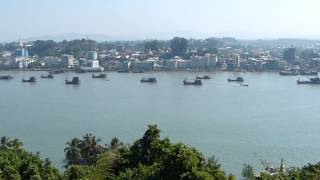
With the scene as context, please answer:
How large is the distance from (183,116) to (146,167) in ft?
24.6

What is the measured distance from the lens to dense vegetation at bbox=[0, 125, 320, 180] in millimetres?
1910

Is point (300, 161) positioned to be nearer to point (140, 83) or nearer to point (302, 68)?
point (140, 83)

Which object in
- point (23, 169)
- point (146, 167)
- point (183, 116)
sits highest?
point (146, 167)

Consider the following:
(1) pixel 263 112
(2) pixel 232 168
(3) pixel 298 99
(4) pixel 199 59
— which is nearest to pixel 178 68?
(4) pixel 199 59

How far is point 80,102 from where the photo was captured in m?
11.9

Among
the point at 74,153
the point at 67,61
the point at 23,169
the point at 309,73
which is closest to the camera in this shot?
the point at 23,169

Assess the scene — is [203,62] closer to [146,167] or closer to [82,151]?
[82,151]

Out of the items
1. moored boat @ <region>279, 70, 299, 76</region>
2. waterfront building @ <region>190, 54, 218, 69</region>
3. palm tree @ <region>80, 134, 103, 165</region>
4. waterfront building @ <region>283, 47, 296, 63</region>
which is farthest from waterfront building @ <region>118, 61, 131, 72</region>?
palm tree @ <region>80, 134, 103, 165</region>

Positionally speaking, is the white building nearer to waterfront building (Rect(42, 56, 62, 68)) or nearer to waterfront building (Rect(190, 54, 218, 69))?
waterfront building (Rect(42, 56, 62, 68))

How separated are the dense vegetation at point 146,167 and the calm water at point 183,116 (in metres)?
2.95

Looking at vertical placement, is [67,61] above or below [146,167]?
below

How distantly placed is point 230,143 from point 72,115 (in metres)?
3.58

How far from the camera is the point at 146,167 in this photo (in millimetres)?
2381

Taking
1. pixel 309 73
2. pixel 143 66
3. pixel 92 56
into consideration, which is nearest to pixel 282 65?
pixel 309 73
